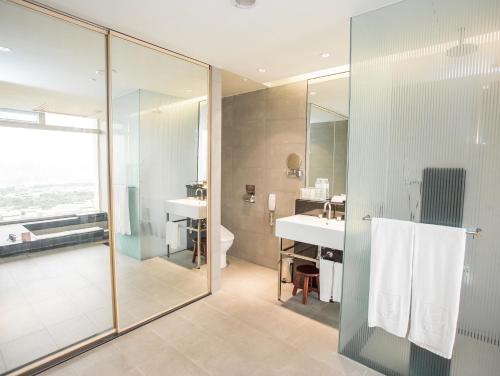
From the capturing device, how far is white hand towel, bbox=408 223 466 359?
1605mm

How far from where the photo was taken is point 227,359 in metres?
2.10

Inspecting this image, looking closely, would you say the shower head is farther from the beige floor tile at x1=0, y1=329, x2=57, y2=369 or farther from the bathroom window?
the beige floor tile at x1=0, y1=329, x2=57, y2=369

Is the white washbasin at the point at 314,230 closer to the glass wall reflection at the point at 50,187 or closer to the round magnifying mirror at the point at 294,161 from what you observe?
the round magnifying mirror at the point at 294,161

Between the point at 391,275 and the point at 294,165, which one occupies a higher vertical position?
the point at 294,165

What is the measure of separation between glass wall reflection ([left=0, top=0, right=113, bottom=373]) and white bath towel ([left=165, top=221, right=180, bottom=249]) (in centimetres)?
60

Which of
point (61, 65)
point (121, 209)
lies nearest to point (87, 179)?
point (121, 209)

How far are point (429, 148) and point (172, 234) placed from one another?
7.54 ft

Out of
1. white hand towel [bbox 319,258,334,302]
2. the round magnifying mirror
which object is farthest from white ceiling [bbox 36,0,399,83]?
white hand towel [bbox 319,258,334,302]

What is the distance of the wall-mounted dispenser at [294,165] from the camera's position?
11.3 ft

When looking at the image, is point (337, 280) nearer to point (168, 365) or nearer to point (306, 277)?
point (306, 277)

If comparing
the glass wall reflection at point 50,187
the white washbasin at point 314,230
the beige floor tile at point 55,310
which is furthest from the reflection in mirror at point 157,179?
the white washbasin at point 314,230

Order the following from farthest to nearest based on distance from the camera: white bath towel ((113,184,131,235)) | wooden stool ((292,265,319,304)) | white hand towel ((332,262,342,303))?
wooden stool ((292,265,319,304)) → white hand towel ((332,262,342,303)) → white bath towel ((113,184,131,235))

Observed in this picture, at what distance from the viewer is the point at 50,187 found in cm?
205

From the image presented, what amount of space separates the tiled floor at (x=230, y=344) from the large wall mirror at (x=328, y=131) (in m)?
1.39
